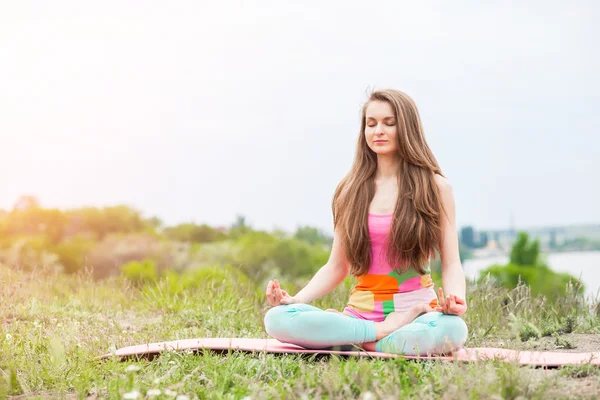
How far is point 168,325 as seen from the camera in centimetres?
590

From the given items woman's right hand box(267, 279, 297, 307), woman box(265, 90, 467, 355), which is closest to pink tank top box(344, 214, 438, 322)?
woman box(265, 90, 467, 355)

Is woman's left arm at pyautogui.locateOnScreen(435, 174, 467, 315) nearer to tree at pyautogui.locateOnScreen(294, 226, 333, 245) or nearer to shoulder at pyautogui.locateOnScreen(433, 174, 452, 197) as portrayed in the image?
shoulder at pyautogui.locateOnScreen(433, 174, 452, 197)

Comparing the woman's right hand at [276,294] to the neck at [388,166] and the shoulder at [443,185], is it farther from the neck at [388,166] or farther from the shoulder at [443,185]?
the shoulder at [443,185]

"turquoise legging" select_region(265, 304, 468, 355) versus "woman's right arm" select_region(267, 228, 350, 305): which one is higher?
"woman's right arm" select_region(267, 228, 350, 305)

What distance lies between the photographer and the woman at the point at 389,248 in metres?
4.13

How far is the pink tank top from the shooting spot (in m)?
4.30

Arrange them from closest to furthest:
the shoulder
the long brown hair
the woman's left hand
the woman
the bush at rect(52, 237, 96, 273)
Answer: the woman's left hand, the woman, the long brown hair, the shoulder, the bush at rect(52, 237, 96, 273)

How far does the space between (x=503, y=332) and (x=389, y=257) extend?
1824 mm

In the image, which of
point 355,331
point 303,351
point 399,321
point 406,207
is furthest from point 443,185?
point 303,351

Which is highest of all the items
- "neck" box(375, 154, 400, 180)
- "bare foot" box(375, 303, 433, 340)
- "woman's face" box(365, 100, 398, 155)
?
"woman's face" box(365, 100, 398, 155)

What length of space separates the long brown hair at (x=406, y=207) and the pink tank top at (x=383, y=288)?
44 mm

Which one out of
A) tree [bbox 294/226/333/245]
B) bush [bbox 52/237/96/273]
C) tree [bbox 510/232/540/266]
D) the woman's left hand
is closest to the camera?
the woman's left hand

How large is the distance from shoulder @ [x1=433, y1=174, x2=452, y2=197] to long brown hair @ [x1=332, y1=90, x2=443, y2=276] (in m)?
0.04

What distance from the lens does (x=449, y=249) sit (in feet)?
14.3
